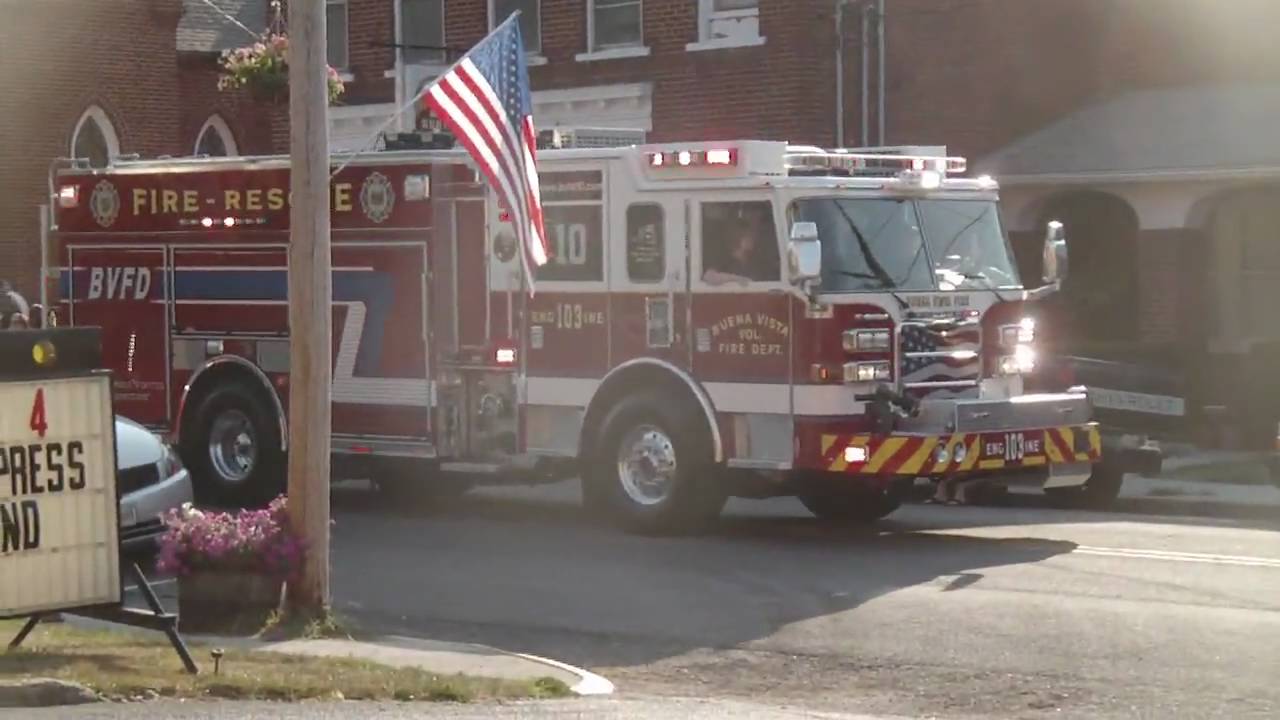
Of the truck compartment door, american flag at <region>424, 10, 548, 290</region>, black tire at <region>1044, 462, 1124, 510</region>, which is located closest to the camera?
american flag at <region>424, 10, 548, 290</region>

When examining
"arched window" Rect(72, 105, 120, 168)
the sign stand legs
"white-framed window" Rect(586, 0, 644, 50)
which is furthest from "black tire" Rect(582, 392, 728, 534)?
"arched window" Rect(72, 105, 120, 168)

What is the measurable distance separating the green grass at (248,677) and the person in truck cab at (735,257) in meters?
5.25

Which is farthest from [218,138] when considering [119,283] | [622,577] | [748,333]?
[622,577]

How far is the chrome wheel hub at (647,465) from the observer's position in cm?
1523

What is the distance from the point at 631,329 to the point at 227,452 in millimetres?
4151

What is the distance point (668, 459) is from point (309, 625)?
4241 millimetres

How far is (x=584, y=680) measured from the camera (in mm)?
10258

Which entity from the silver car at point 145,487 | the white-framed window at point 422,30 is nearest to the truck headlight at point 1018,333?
the silver car at point 145,487

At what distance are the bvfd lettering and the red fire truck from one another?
0.10 feet

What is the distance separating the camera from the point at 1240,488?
59.5 ft

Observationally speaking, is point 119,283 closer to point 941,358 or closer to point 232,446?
point 232,446

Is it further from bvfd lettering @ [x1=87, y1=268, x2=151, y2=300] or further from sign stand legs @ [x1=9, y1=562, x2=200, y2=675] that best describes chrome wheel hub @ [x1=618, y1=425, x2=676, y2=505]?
sign stand legs @ [x1=9, y1=562, x2=200, y2=675]

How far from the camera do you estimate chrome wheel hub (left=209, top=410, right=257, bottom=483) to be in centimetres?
1767

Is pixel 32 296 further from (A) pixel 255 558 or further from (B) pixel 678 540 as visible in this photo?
(A) pixel 255 558
